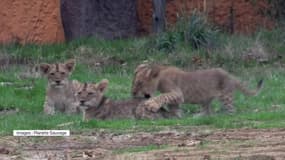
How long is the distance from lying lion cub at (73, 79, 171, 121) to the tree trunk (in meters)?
6.63

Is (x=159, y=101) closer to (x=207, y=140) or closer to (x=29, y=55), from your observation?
(x=207, y=140)

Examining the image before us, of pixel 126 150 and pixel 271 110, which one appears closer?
pixel 126 150

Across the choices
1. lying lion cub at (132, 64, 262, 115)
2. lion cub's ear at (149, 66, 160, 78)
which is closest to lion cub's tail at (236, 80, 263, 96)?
lying lion cub at (132, 64, 262, 115)

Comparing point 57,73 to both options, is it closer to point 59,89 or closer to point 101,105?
point 59,89

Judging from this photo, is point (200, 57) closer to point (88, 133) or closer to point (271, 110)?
point (271, 110)

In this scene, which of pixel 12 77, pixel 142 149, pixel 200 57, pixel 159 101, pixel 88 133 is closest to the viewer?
pixel 142 149

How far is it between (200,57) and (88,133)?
674 centimetres

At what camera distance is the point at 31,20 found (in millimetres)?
22578

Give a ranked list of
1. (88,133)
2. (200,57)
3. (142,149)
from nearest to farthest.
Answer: (142,149) < (88,133) < (200,57)

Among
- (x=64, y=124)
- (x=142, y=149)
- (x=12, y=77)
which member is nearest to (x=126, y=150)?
(x=142, y=149)

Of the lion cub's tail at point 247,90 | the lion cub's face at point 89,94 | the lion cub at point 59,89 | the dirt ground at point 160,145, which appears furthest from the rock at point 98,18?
the dirt ground at point 160,145

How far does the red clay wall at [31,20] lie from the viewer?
22.5 meters

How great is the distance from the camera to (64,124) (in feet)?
48.9

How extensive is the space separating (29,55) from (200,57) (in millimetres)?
3044
